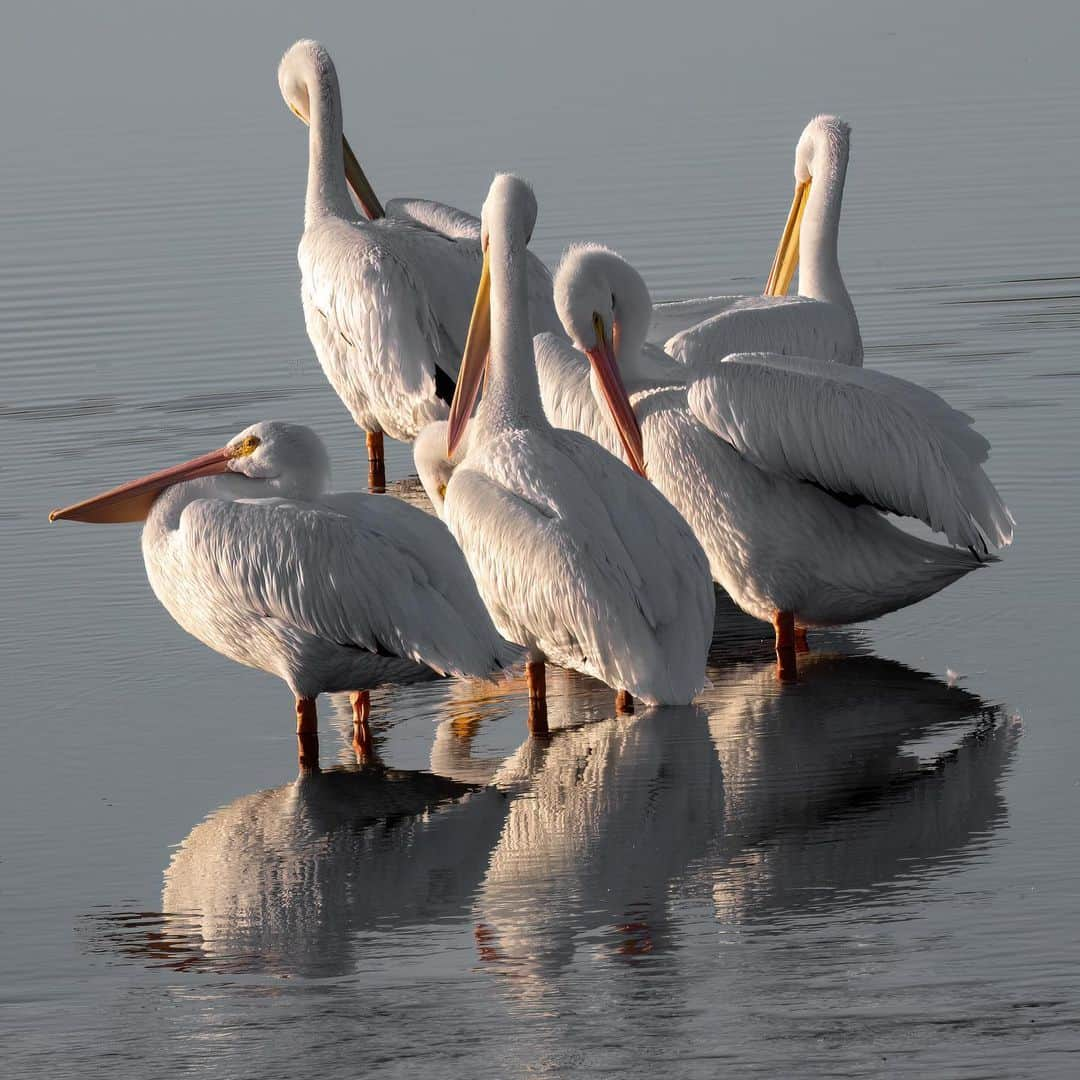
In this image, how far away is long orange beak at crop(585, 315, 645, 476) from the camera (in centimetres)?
587

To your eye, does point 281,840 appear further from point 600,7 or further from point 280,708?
point 600,7

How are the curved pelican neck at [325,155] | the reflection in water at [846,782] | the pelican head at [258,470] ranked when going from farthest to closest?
the curved pelican neck at [325,155]
the pelican head at [258,470]
the reflection in water at [846,782]

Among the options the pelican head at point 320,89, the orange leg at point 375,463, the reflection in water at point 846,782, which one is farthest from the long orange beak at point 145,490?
the pelican head at point 320,89

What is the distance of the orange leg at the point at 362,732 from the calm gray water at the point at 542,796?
0.16 ft

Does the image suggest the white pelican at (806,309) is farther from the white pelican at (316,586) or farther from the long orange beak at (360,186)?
the long orange beak at (360,186)

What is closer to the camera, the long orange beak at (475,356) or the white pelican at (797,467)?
the white pelican at (797,467)

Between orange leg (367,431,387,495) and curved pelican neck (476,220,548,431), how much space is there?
239cm

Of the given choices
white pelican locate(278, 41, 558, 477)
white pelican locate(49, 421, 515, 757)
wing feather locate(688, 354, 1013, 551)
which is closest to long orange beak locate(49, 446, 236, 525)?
white pelican locate(49, 421, 515, 757)

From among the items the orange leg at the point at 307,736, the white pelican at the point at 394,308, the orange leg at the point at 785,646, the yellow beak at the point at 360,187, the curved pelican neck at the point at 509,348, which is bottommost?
the orange leg at the point at 307,736

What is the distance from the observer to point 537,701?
5418 millimetres

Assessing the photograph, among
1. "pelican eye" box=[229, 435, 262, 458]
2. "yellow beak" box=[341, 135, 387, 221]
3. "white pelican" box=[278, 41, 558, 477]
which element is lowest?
"pelican eye" box=[229, 435, 262, 458]

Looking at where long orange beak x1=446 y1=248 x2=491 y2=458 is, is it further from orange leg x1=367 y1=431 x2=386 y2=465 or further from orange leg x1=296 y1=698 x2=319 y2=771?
orange leg x1=367 y1=431 x2=386 y2=465

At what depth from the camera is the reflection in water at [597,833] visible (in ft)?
13.7

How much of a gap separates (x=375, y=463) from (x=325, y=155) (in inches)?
55.1
